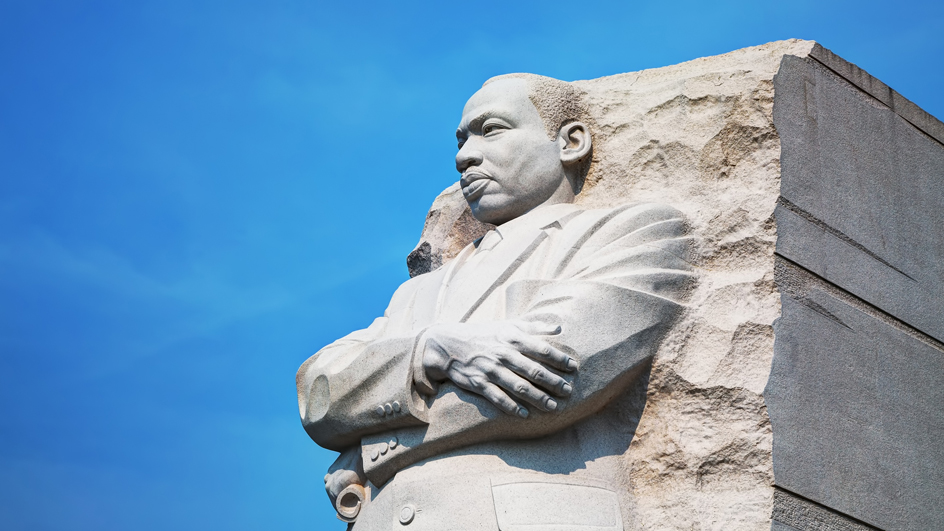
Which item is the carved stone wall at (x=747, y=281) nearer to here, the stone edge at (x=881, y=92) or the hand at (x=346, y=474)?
the stone edge at (x=881, y=92)

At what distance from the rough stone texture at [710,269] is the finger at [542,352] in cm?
57

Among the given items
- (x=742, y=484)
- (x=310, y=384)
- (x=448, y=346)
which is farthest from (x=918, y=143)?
(x=310, y=384)

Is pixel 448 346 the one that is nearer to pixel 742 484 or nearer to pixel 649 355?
pixel 649 355

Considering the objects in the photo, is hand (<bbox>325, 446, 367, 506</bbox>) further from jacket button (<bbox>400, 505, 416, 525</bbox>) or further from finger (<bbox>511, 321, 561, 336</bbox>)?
finger (<bbox>511, 321, 561, 336</bbox>)

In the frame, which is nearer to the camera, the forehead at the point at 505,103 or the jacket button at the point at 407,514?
the jacket button at the point at 407,514

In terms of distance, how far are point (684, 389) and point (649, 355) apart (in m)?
0.21

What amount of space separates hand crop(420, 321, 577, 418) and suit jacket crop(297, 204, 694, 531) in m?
0.08

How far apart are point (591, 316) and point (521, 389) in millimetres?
469

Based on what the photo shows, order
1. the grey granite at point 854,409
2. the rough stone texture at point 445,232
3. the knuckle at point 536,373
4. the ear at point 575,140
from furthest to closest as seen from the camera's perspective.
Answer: the rough stone texture at point 445,232 < the ear at point 575,140 < the grey granite at point 854,409 < the knuckle at point 536,373

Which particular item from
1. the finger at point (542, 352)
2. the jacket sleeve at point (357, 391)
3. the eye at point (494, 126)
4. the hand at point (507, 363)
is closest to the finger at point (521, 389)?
the hand at point (507, 363)

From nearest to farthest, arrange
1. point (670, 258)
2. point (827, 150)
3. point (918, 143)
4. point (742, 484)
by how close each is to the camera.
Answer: point (742, 484) → point (670, 258) → point (827, 150) → point (918, 143)

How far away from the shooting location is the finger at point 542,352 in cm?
499

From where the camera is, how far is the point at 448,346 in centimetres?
518

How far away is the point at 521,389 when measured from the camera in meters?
5.00
